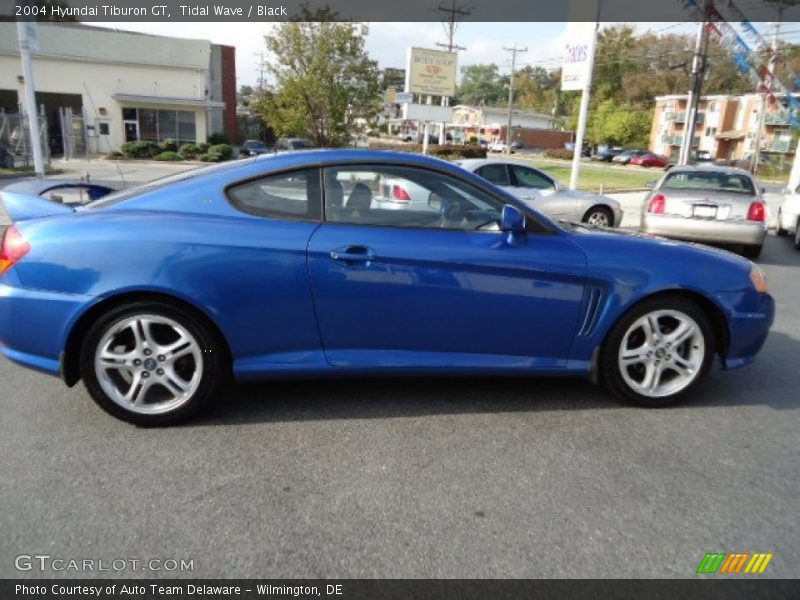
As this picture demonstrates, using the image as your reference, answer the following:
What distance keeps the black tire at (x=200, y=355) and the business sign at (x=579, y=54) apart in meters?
14.0

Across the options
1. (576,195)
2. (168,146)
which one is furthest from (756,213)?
(168,146)

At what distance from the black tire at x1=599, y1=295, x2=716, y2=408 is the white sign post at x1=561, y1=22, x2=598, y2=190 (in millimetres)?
11712

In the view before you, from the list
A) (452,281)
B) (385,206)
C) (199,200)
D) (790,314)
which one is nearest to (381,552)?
(452,281)

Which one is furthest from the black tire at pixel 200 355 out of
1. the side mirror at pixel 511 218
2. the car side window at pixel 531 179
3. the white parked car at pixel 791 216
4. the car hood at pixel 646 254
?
the white parked car at pixel 791 216

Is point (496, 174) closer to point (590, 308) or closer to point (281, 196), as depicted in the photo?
point (590, 308)

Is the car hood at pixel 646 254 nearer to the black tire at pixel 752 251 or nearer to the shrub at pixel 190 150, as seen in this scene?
the black tire at pixel 752 251

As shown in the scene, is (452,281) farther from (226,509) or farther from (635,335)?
(226,509)

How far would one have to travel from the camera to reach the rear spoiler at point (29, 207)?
11.1ft

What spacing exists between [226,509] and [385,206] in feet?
5.77

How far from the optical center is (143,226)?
3.09 metres

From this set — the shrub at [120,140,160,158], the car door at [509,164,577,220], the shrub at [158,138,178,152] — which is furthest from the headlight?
the shrub at [158,138,178,152]

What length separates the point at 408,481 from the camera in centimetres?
278

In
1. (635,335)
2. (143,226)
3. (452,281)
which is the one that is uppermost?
(143,226)

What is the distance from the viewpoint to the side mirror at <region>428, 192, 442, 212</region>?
341 cm
